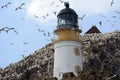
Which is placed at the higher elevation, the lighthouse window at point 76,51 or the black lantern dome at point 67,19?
the black lantern dome at point 67,19

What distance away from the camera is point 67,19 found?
3728 cm

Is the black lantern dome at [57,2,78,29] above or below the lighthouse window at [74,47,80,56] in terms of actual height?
above

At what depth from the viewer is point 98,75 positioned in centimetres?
2133

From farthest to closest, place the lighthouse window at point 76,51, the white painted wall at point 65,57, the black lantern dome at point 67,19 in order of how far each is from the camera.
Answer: the black lantern dome at point 67,19, the lighthouse window at point 76,51, the white painted wall at point 65,57

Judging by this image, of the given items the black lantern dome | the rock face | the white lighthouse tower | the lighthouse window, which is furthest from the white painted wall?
the rock face

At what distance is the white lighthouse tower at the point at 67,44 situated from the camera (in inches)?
1430

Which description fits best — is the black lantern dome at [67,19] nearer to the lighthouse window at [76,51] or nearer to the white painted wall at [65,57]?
the white painted wall at [65,57]

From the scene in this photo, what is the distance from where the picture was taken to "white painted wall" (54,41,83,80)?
36.2 m

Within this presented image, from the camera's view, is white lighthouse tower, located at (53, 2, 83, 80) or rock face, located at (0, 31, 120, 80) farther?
rock face, located at (0, 31, 120, 80)

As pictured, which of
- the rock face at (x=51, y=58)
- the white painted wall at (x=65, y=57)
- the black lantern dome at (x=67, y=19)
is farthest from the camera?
the rock face at (x=51, y=58)

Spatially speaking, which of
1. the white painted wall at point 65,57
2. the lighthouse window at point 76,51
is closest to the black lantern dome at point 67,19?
the white painted wall at point 65,57

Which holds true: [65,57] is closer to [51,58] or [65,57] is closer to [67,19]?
[67,19]

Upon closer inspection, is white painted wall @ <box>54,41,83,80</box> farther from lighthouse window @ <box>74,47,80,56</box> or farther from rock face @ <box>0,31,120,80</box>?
rock face @ <box>0,31,120,80</box>

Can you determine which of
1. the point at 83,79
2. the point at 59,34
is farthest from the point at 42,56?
the point at 83,79
